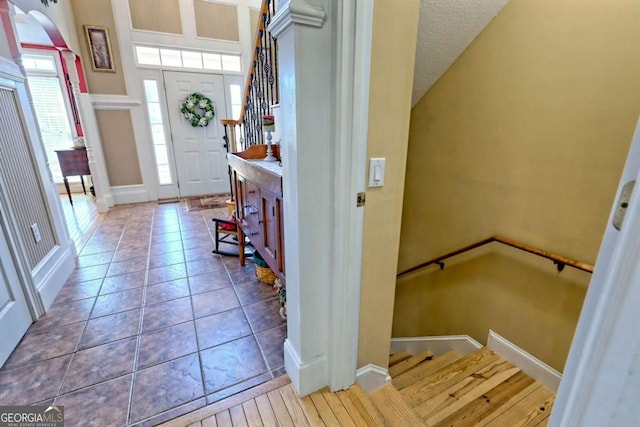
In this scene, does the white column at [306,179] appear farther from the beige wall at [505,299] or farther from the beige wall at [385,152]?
the beige wall at [505,299]

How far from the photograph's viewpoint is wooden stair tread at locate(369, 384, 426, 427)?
1.31m

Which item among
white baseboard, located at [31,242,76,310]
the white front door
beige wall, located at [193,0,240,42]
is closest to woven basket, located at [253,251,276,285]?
white baseboard, located at [31,242,76,310]

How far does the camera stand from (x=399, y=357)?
2.55 meters

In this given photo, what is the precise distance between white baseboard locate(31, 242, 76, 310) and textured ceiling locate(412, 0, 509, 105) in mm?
2954

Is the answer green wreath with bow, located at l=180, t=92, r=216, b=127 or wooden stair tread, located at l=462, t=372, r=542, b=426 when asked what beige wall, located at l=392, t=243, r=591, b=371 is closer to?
wooden stair tread, located at l=462, t=372, r=542, b=426

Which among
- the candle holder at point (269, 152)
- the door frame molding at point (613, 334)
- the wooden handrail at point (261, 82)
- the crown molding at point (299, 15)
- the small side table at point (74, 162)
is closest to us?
the door frame molding at point (613, 334)

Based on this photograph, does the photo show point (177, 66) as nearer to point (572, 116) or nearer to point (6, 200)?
point (6, 200)

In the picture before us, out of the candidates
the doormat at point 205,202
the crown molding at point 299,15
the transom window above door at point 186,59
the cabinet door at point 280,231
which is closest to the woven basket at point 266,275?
the cabinet door at point 280,231

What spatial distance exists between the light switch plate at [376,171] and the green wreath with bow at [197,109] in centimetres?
453

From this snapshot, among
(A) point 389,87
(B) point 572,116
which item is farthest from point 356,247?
(B) point 572,116

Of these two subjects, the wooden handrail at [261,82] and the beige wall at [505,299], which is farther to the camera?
Answer: the wooden handrail at [261,82]

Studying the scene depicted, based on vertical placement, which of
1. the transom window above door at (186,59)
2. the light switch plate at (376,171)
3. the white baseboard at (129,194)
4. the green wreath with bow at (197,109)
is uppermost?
the transom window above door at (186,59)

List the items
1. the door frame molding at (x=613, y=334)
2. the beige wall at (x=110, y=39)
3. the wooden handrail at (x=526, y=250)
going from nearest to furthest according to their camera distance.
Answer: the door frame molding at (x=613, y=334)
the wooden handrail at (x=526, y=250)
the beige wall at (x=110, y=39)

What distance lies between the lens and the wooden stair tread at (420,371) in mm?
1909
